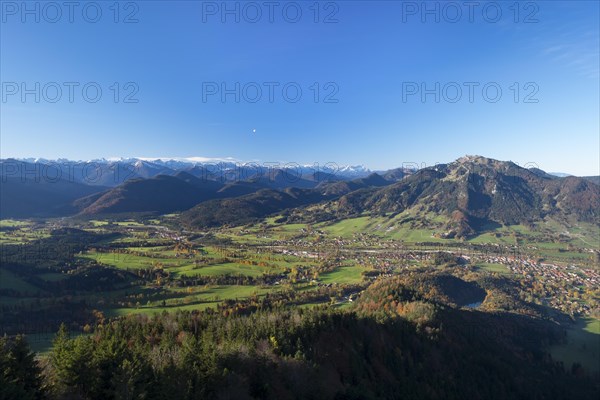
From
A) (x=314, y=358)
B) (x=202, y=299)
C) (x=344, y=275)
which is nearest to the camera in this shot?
(x=314, y=358)

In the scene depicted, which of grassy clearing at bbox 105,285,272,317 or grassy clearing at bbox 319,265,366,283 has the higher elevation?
grassy clearing at bbox 105,285,272,317

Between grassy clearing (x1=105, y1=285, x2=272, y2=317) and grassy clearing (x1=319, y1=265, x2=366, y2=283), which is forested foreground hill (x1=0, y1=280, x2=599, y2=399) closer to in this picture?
grassy clearing (x1=319, y1=265, x2=366, y2=283)

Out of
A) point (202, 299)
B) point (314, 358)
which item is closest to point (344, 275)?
point (202, 299)

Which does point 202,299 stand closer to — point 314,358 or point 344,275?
point 344,275

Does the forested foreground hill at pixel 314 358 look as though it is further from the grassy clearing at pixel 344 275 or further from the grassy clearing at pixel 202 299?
the grassy clearing at pixel 202 299

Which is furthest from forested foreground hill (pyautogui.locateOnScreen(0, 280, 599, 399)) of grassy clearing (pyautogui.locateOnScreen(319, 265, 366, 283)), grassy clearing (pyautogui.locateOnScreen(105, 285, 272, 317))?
grassy clearing (pyautogui.locateOnScreen(105, 285, 272, 317))

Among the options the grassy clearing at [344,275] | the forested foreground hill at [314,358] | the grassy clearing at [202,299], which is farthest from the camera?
the grassy clearing at [344,275]

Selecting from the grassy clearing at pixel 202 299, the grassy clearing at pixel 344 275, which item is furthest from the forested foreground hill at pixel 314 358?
the grassy clearing at pixel 202 299

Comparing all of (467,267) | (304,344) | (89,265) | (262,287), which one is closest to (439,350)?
(304,344)
